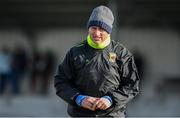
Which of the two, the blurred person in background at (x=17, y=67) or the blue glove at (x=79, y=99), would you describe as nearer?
the blue glove at (x=79, y=99)

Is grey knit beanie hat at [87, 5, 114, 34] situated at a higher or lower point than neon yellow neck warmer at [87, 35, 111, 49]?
higher

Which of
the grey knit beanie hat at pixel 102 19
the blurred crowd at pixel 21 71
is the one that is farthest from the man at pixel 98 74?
the blurred crowd at pixel 21 71

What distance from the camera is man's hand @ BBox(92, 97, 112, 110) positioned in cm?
439

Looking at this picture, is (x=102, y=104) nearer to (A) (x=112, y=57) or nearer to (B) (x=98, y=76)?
(B) (x=98, y=76)

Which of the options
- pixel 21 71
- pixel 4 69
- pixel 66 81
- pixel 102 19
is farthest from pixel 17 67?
pixel 102 19

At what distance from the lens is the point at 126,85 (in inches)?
179

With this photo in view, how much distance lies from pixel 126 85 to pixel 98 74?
24 centimetres

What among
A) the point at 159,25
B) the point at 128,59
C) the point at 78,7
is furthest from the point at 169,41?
the point at 128,59

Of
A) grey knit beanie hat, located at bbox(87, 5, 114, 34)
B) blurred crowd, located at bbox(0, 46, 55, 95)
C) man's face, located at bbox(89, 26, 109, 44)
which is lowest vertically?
blurred crowd, located at bbox(0, 46, 55, 95)

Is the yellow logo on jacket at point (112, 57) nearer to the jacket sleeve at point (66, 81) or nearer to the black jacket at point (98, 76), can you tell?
the black jacket at point (98, 76)

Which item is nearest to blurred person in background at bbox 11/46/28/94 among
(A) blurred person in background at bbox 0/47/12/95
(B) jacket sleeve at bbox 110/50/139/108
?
(A) blurred person in background at bbox 0/47/12/95

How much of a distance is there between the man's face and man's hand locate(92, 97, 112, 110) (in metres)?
0.42

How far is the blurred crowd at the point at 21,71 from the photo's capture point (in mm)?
20062

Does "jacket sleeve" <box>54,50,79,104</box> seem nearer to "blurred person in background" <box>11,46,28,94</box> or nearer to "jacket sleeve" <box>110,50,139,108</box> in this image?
"jacket sleeve" <box>110,50,139,108</box>
